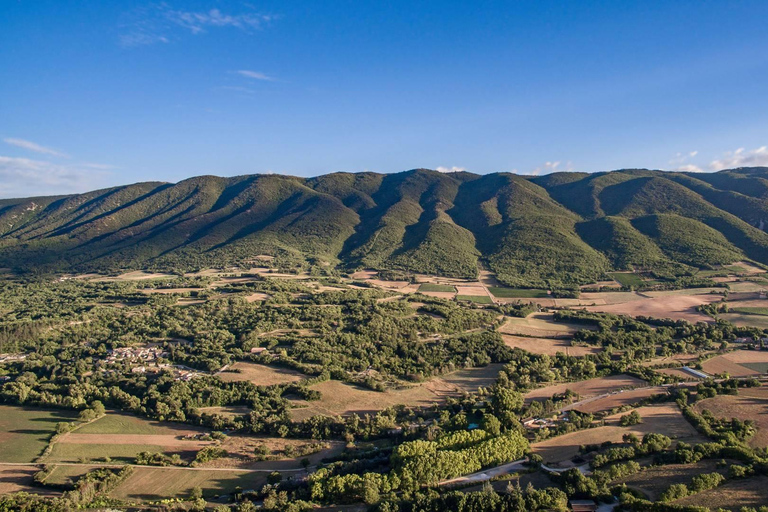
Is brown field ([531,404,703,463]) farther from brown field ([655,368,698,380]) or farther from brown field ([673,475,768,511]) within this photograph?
brown field ([655,368,698,380])

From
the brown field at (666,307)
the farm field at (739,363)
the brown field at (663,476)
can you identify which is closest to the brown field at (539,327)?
the brown field at (666,307)

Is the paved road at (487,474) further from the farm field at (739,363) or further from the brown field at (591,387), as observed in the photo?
the farm field at (739,363)

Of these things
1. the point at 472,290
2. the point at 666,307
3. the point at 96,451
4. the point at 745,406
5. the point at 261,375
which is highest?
the point at 472,290

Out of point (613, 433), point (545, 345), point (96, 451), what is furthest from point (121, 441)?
point (545, 345)

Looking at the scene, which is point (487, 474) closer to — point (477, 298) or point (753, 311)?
point (477, 298)

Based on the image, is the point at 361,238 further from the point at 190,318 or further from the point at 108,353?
the point at 108,353
